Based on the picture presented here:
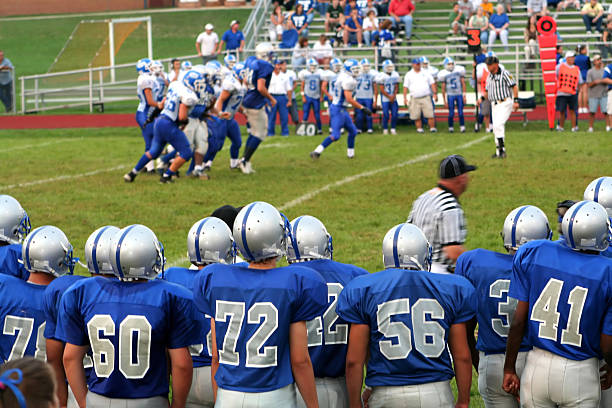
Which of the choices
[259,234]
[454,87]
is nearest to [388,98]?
[454,87]

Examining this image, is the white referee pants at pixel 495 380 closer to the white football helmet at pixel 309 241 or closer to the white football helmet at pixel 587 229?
the white football helmet at pixel 587 229

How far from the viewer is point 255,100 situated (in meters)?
14.6

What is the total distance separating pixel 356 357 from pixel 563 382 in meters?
0.99

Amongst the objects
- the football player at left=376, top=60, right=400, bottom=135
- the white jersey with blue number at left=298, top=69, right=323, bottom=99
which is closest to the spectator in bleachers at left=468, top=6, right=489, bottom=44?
the football player at left=376, top=60, right=400, bottom=135

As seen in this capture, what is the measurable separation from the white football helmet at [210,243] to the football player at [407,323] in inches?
30.5

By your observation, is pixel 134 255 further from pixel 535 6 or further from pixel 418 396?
pixel 535 6

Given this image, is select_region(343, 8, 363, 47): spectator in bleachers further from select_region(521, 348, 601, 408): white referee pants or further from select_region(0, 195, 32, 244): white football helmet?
select_region(521, 348, 601, 408): white referee pants

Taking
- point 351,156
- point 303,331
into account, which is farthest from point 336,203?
point 303,331

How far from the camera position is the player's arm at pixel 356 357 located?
4.08 metres

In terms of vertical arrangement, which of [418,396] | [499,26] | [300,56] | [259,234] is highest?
[499,26]

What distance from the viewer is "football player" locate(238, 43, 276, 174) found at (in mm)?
14250

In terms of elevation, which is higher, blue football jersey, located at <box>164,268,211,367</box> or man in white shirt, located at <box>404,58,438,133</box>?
man in white shirt, located at <box>404,58,438,133</box>

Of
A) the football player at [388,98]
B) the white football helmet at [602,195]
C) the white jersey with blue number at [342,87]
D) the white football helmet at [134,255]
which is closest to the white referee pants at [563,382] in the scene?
the white football helmet at [602,195]

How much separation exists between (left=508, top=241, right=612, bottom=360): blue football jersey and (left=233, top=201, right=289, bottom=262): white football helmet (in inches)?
48.2
